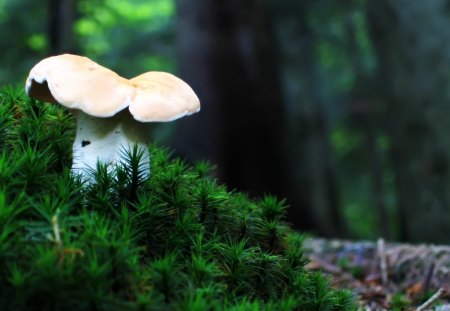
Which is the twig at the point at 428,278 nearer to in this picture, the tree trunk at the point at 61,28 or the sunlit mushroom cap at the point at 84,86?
the sunlit mushroom cap at the point at 84,86

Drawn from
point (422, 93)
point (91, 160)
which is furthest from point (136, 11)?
point (91, 160)

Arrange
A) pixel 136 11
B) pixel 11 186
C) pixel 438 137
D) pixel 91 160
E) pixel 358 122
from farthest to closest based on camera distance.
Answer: pixel 358 122 → pixel 136 11 → pixel 438 137 → pixel 91 160 → pixel 11 186

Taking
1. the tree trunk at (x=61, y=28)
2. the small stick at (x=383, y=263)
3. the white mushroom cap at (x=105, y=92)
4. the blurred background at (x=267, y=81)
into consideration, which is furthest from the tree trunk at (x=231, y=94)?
the white mushroom cap at (x=105, y=92)

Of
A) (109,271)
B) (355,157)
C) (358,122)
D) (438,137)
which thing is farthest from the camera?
(355,157)

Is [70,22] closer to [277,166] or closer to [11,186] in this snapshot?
[277,166]

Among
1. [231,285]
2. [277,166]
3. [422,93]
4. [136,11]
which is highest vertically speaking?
[136,11]

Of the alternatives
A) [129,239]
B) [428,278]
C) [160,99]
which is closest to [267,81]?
[428,278]

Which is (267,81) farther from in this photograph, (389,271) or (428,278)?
(428,278)

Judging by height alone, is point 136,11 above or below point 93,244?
above
